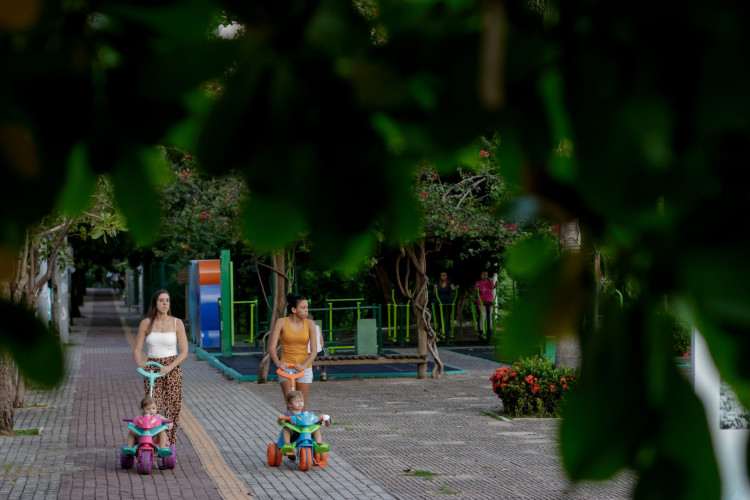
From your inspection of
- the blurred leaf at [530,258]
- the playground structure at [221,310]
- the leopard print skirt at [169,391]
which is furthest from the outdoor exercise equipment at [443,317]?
the blurred leaf at [530,258]

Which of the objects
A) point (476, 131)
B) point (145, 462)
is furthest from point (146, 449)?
point (476, 131)

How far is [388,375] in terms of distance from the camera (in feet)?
59.1

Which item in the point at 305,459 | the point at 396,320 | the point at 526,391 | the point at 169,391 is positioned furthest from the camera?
the point at 396,320

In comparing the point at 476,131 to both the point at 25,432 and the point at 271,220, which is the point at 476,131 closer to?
the point at 271,220

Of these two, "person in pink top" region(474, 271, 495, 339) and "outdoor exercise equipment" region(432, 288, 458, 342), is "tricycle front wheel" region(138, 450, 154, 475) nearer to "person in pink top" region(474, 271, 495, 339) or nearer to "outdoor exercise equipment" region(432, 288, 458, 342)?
"person in pink top" region(474, 271, 495, 339)

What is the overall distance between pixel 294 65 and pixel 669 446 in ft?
1.59

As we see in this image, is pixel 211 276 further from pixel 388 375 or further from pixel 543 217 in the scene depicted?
pixel 543 217

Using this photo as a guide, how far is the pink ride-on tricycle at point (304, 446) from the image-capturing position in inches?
372

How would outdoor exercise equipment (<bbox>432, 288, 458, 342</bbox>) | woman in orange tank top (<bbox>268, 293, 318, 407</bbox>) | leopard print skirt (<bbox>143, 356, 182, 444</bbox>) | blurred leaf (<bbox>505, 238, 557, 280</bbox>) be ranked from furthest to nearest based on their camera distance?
outdoor exercise equipment (<bbox>432, 288, 458, 342</bbox>) < woman in orange tank top (<bbox>268, 293, 318, 407</bbox>) < leopard print skirt (<bbox>143, 356, 182, 444</bbox>) < blurred leaf (<bbox>505, 238, 557, 280</bbox>)

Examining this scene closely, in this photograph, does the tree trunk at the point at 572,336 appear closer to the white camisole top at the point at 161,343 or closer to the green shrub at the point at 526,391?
the white camisole top at the point at 161,343

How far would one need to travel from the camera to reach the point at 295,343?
10.4m

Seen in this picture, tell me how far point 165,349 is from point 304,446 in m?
1.87

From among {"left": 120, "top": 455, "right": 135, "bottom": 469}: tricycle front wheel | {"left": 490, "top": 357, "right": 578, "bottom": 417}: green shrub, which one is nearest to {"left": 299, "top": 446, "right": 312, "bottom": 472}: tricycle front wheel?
{"left": 120, "top": 455, "right": 135, "bottom": 469}: tricycle front wheel

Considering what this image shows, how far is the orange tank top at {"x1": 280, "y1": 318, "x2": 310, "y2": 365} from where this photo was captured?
10344 mm
